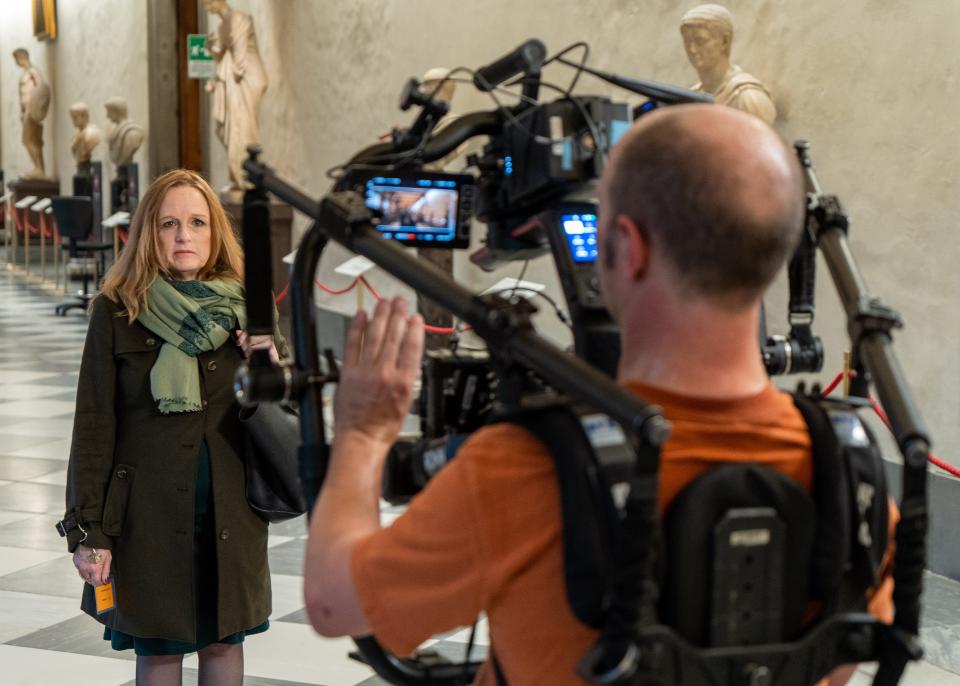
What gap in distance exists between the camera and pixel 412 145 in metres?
1.68

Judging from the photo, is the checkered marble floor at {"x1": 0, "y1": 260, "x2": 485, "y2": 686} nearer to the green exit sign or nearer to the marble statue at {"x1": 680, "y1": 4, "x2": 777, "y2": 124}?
the marble statue at {"x1": 680, "y1": 4, "x2": 777, "y2": 124}

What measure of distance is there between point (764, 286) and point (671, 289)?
0.11 m

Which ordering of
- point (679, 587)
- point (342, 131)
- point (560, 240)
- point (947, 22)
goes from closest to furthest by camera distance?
point (679, 587) < point (560, 240) < point (947, 22) < point (342, 131)

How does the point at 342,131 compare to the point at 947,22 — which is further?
the point at 342,131

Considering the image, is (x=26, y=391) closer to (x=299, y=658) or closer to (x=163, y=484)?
(x=299, y=658)

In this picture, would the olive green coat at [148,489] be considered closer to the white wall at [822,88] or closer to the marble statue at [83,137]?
the white wall at [822,88]

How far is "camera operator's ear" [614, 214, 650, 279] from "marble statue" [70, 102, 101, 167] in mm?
17792

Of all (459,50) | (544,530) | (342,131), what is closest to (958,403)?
(544,530)

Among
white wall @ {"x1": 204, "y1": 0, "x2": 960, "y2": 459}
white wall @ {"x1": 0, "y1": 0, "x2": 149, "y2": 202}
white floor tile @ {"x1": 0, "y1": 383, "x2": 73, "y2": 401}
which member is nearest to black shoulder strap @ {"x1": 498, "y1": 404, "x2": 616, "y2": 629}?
white wall @ {"x1": 204, "y1": 0, "x2": 960, "y2": 459}

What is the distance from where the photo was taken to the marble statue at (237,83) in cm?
1249

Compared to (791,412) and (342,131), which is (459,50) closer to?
(342,131)

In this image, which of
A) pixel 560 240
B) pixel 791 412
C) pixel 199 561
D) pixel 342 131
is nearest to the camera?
pixel 791 412

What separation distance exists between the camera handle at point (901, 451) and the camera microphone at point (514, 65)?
1.64 ft

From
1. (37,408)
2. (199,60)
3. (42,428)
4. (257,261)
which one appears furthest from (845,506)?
(199,60)
